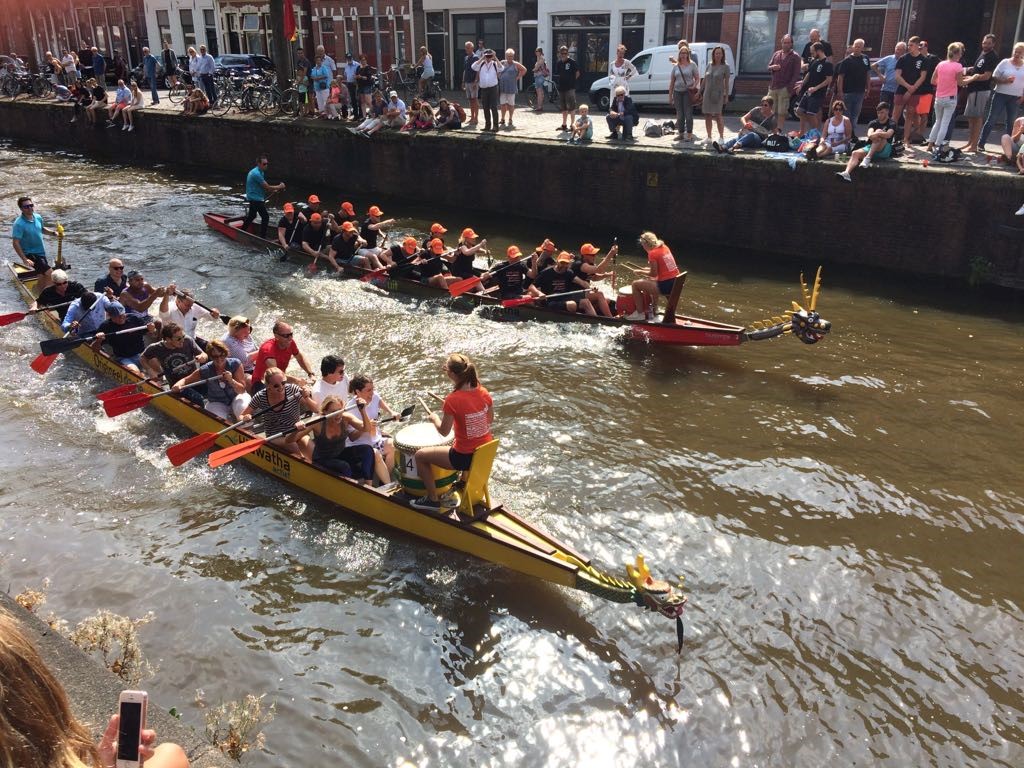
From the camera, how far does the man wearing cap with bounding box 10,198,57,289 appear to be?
45.2ft

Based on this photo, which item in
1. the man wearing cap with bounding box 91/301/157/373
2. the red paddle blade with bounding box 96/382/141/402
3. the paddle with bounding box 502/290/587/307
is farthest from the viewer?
the paddle with bounding box 502/290/587/307

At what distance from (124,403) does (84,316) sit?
2663 mm

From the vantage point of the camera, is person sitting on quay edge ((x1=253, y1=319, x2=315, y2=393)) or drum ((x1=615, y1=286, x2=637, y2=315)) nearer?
person sitting on quay edge ((x1=253, y1=319, x2=315, y2=393))

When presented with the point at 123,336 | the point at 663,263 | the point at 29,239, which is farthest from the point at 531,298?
the point at 29,239

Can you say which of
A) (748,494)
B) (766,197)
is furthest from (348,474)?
(766,197)

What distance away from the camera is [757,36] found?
2439 cm

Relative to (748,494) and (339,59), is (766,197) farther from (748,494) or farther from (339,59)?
(339,59)

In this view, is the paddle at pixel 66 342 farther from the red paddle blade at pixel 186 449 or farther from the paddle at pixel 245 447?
the paddle at pixel 245 447

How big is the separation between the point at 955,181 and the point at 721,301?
4.42 meters

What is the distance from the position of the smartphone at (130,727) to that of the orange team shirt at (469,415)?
15.5 ft

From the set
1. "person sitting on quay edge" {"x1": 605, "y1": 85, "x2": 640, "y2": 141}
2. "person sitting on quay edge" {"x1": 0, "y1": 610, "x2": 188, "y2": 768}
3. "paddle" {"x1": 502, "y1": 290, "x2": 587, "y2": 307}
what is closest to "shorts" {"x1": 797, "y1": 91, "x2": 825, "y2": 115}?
"person sitting on quay edge" {"x1": 605, "y1": 85, "x2": 640, "y2": 141}

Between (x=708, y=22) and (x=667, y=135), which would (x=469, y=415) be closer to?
(x=667, y=135)

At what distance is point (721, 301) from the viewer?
14453mm

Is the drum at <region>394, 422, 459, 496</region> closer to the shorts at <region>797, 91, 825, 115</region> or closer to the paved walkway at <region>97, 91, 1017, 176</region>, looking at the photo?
the paved walkway at <region>97, 91, 1017, 176</region>
